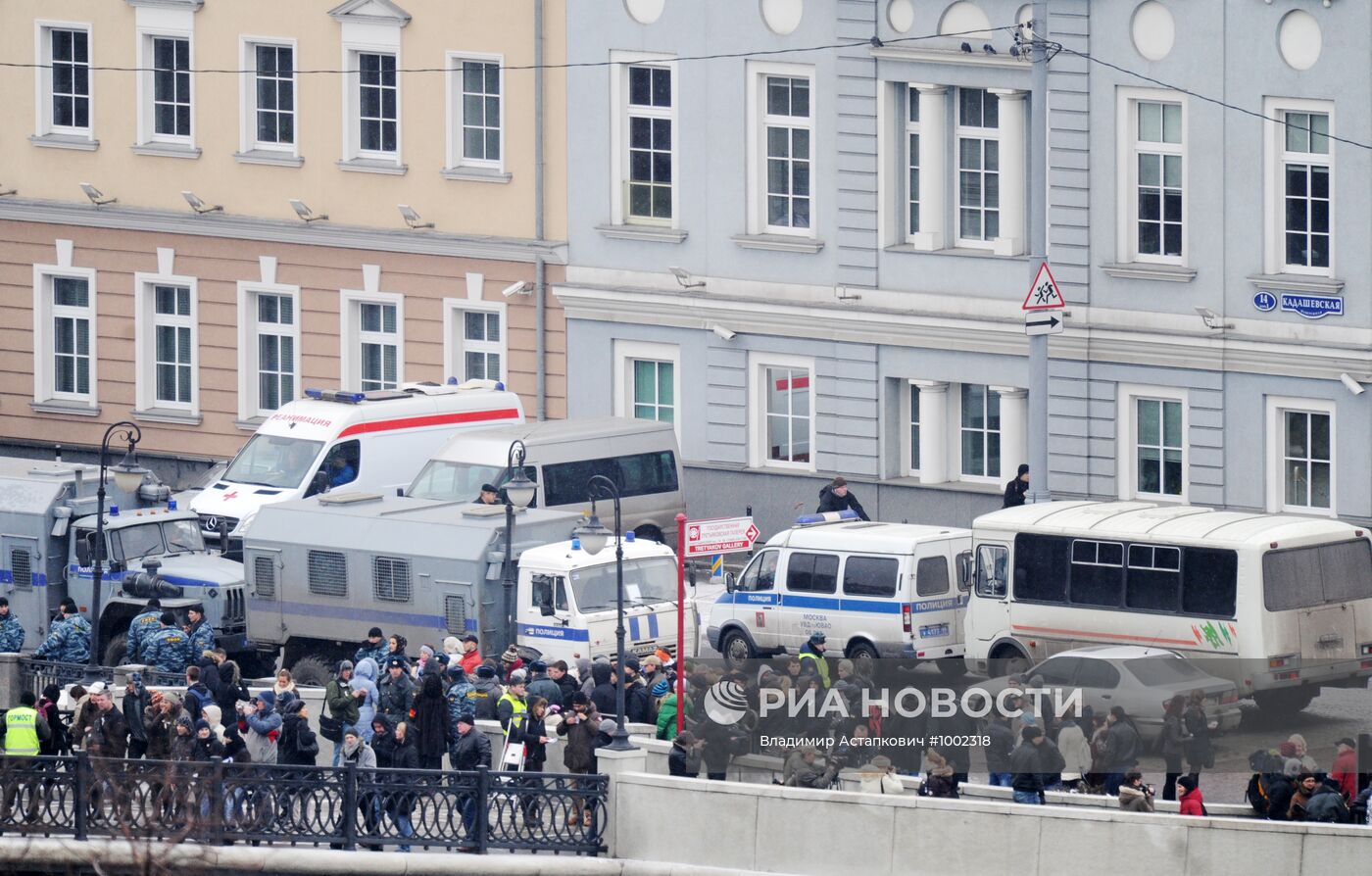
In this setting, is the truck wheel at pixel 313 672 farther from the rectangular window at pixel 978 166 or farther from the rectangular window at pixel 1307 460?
the rectangular window at pixel 1307 460

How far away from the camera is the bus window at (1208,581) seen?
1258 inches

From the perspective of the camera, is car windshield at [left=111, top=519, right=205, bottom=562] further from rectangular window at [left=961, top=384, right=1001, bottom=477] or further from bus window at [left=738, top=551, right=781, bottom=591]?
rectangular window at [left=961, top=384, right=1001, bottom=477]

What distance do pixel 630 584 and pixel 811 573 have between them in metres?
2.21

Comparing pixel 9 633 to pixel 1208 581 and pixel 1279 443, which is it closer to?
pixel 1208 581

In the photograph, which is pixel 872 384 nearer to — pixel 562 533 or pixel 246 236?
pixel 562 533

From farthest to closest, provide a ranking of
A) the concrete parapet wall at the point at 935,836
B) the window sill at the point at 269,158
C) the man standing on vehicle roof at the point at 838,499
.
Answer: the window sill at the point at 269,158 → the man standing on vehicle roof at the point at 838,499 → the concrete parapet wall at the point at 935,836

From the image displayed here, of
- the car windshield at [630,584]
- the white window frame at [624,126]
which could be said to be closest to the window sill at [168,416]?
the white window frame at [624,126]

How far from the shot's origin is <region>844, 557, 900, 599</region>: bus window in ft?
114

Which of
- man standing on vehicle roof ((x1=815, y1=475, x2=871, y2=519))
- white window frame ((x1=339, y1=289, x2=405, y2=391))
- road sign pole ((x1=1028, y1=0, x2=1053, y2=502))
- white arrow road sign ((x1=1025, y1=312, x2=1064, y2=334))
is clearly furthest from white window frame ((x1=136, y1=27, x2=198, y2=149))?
white arrow road sign ((x1=1025, y1=312, x2=1064, y2=334))

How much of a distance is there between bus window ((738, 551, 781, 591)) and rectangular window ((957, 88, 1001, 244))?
6510 millimetres

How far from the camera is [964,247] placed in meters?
40.7

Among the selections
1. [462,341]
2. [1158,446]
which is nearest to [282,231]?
[462,341]

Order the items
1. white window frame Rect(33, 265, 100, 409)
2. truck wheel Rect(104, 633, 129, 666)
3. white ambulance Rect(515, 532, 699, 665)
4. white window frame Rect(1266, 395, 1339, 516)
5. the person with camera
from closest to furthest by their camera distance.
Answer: the person with camera, white ambulance Rect(515, 532, 699, 665), truck wheel Rect(104, 633, 129, 666), white window frame Rect(1266, 395, 1339, 516), white window frame Rect(33, 265, 100, 409)

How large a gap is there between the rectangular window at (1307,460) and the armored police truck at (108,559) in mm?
12531
